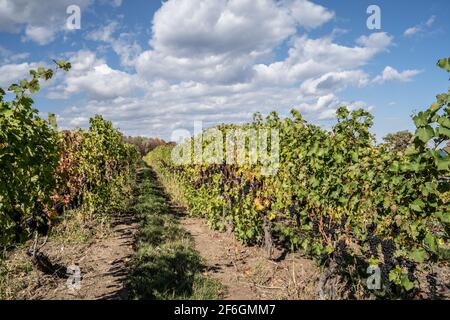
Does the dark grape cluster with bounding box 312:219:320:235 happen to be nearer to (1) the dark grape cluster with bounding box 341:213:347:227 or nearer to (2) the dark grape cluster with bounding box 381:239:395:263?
(1) the dark grape cluster with bounding box 341:213:347:227

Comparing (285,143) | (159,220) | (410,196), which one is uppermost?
(285,143)

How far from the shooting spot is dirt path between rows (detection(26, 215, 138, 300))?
4.93 meters

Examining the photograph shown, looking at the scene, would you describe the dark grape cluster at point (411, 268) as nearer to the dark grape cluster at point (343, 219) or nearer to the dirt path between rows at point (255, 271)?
the dark grape cluster at point (343, 219)

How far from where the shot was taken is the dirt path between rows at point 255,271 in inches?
Answer: 203

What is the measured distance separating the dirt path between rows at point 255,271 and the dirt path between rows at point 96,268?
150 cm

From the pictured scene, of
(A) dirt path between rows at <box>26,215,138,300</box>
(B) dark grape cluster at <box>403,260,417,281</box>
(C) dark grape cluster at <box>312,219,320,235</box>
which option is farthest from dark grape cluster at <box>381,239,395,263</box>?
(A) dirt path between rows at <box>26,215,138,300</box>

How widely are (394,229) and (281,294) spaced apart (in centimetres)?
176

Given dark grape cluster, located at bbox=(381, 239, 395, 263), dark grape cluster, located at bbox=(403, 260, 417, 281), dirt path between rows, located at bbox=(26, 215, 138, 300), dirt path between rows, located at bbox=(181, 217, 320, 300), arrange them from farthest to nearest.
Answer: dark grape cluster, located at bbox=(381, 239, 395, 263) < dirt path between rows, located at bbox=(181, 217, 320, 300) < dirt path between rows, located at bbox=(26, 215, 138, 300) < dark grape cluster, located at bbox=(403, 260, 417, 281)

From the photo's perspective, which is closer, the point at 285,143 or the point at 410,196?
the point at 410,196

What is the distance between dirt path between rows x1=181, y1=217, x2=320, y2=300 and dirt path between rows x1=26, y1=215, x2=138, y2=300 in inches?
59.0

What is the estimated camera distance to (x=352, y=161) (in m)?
Result: 4.57

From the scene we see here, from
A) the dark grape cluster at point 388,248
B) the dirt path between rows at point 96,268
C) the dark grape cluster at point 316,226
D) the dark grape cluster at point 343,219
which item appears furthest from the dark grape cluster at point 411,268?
the dirt path between rows at point 96,268
